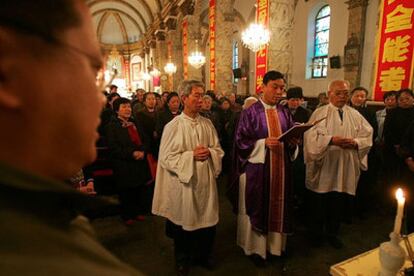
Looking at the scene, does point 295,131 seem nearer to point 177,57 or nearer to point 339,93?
point 339,93

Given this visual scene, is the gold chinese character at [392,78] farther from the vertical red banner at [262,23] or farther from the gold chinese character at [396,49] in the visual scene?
the vertical red banner at [262,23]

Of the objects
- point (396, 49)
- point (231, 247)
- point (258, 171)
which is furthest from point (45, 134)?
point (396, 49)

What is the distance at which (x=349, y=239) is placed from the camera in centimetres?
360

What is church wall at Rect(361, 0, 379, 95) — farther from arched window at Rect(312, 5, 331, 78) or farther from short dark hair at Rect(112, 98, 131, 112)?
short dark hair at Rect(112, 98, 131, 112)

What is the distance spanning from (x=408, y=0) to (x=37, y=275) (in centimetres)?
539

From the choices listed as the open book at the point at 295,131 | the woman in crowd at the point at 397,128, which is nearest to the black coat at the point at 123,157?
the open book at the point at 295,131

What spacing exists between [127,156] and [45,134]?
136 inches

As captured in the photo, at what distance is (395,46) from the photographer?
432cm

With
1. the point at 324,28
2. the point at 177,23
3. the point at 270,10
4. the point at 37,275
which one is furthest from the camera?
the point at 177,23

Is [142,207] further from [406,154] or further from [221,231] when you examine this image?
[406,154]

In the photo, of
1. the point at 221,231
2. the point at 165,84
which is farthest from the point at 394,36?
the point at 165,84

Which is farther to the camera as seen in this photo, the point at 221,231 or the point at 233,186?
the point at 221,231

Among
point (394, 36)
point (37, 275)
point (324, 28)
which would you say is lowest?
point (37, 275)

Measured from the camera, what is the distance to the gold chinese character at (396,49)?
4195 millimetres
